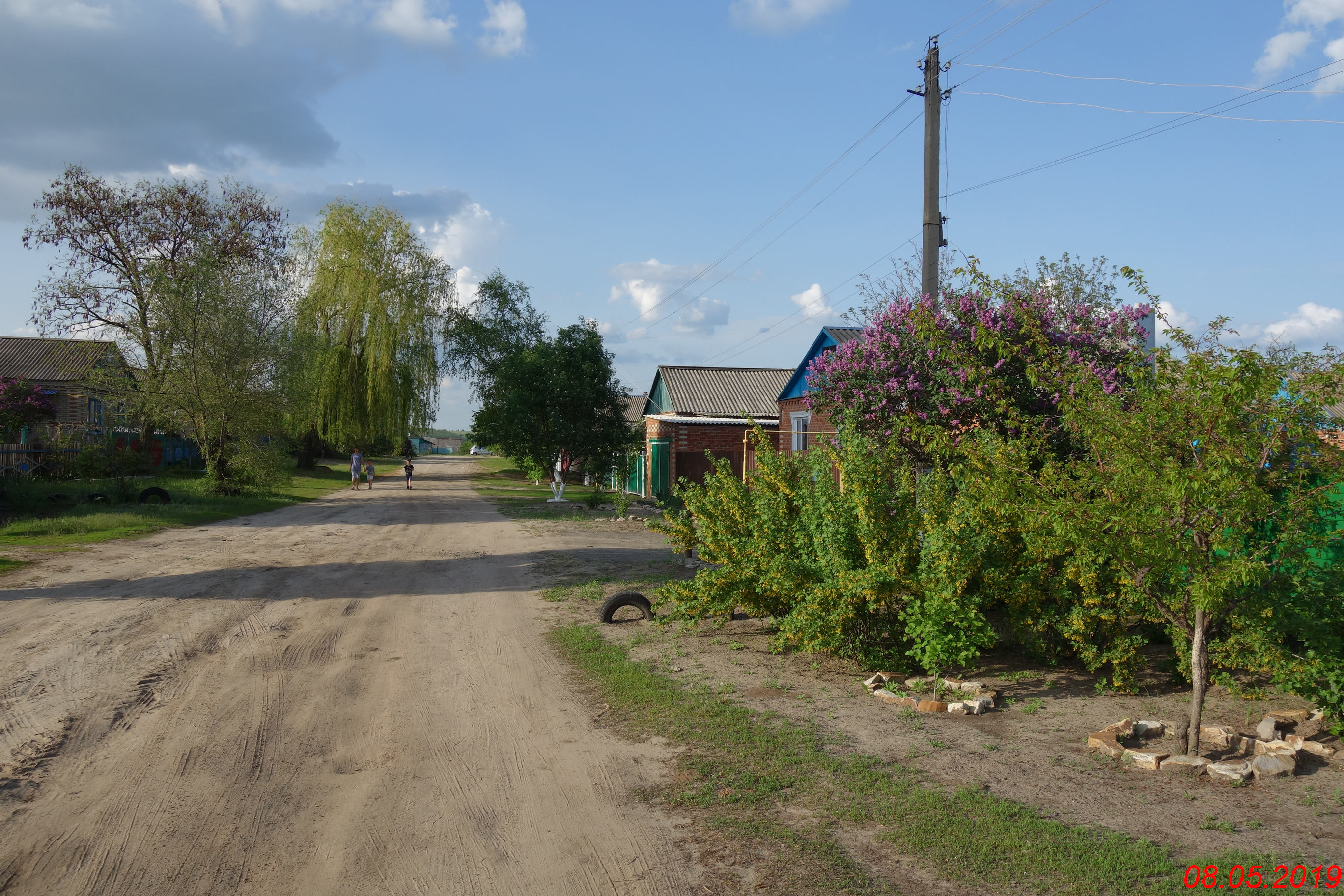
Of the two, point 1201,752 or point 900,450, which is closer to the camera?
point 1201,752

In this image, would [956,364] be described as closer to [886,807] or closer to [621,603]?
[621,603]

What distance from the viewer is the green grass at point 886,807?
3.69 metres

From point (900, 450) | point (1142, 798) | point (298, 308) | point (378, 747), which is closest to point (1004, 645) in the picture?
point (900, 450)

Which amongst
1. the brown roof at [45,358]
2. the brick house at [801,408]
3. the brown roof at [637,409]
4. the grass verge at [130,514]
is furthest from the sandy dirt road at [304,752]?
the brown roof at [637,409]

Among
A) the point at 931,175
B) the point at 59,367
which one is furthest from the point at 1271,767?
the point at 59,367

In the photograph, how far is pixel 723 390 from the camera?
3228cm

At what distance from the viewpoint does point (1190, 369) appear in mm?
4727

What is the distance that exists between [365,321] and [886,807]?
33.4 m

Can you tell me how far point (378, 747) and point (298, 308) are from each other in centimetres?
3054

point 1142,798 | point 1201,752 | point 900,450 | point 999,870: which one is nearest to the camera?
point 999,870

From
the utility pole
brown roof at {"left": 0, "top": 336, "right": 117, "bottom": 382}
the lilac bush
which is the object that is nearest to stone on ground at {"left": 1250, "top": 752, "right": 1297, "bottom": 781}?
the lilac bush

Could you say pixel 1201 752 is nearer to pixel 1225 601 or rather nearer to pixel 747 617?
pixel 1225 601

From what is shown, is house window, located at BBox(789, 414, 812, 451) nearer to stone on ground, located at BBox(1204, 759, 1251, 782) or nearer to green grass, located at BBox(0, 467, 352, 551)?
green grass, located at BBox(0, 467, 352, 551)

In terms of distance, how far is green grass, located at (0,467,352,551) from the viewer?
577 inches
